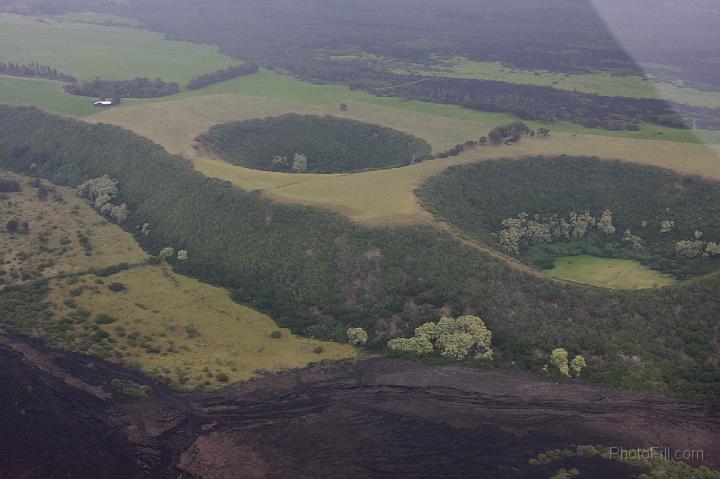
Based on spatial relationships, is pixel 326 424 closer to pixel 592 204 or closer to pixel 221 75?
pixel 592 204

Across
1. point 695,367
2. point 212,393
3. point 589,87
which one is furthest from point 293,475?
point 589,87

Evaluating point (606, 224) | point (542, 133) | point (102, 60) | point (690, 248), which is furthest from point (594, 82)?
point (102, 60)

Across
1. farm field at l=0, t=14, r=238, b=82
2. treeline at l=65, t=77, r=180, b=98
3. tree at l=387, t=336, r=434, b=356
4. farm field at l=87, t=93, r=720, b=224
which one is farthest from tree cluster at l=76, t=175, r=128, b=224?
farm field at l=0, t=14, r=238, b=82

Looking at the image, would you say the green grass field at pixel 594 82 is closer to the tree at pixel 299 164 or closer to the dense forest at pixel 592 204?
the dense forest at pixel 592 204

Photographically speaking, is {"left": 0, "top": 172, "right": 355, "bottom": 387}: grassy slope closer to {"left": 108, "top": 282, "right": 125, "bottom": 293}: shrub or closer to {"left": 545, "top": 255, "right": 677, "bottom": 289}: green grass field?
{"left": 108, "top": 282, "right": 125, "bottom": 293}: shrub

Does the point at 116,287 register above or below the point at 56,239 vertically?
below

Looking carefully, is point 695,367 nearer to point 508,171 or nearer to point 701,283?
point 701,283
